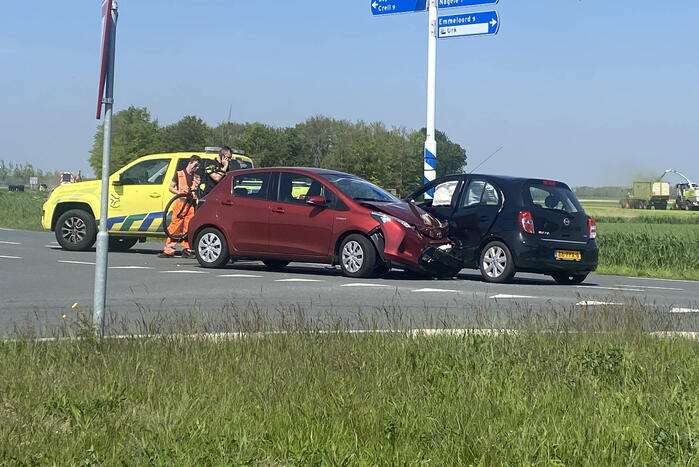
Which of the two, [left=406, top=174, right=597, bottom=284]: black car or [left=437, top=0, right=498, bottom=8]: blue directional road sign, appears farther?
[left=437, top=0, right=498, bottom=8]: blue directional road sign

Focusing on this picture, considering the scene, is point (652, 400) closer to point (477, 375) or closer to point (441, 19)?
point (477, 375)

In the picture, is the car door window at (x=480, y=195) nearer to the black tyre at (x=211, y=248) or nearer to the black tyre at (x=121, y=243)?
the black tyre at (x=211, y=248)

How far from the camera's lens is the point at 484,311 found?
1188 cm

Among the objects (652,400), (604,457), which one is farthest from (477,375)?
(604,457)

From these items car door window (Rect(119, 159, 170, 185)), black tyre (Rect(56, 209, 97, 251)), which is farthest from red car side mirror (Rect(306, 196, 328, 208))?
black tyre (Rect(56, 209, 97, 251))

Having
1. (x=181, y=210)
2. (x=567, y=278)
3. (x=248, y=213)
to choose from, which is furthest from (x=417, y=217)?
(x=181, y=210)

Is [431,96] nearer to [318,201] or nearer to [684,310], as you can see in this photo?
[318,201]

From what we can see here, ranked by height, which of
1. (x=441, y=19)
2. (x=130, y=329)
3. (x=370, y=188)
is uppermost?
(x=441, y=19)

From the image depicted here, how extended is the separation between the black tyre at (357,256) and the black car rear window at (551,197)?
268cm

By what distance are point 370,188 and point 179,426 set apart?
12694 millimetres

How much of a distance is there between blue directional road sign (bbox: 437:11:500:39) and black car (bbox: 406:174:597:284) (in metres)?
6.80

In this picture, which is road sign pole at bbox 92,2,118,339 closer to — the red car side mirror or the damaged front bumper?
the damaged front bumper

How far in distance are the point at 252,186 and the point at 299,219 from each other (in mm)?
1147

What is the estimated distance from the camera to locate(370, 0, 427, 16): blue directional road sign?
2539cm
